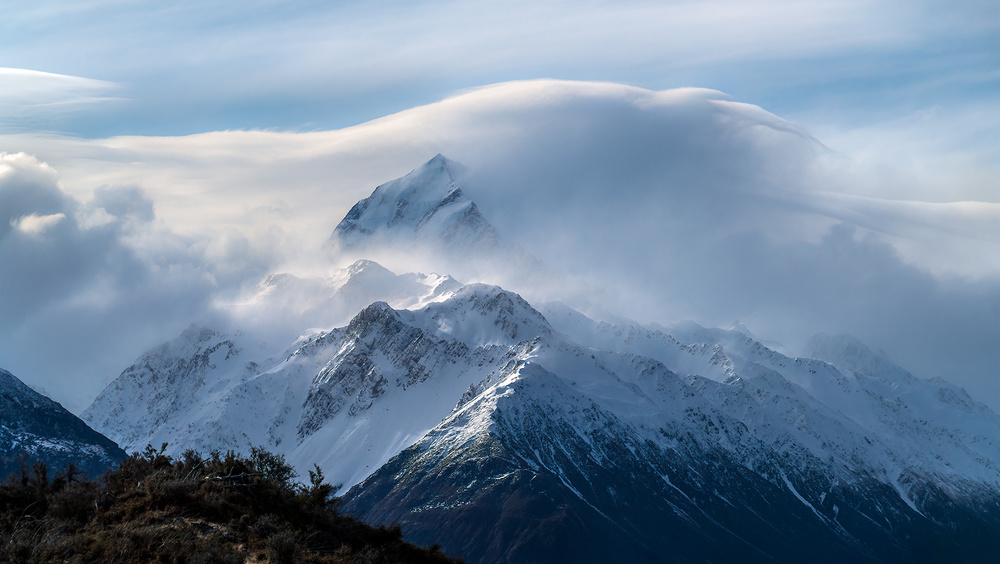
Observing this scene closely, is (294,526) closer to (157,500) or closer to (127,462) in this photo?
(157,500)

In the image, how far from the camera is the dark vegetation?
44188 millimetres

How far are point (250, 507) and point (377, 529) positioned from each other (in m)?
8.63

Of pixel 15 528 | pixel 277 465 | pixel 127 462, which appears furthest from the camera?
pixel 277 465

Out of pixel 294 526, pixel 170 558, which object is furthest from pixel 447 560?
pixel 170 558

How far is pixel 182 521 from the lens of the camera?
47750 mm

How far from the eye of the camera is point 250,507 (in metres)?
51.2

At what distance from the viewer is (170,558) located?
4334cm

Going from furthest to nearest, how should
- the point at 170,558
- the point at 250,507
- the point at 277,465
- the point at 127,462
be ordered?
the point at 277,465 < the point at 127,462 < the point at 250,507 < the point at 170,558

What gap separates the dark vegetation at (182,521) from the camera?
4419cm

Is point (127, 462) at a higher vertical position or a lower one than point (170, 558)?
higher

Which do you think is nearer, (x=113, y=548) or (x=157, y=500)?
(x=113, y=548)

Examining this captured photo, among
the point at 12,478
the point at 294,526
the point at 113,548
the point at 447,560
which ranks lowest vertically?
the point at 447,560

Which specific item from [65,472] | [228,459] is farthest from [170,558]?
[65,472]

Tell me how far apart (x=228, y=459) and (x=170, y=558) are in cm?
1417
